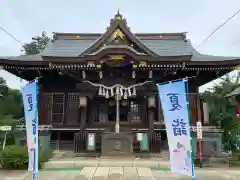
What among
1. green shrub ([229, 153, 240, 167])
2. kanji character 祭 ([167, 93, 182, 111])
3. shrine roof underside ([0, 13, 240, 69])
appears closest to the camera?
kanji character 祭 ([167, 93, 182, 111])

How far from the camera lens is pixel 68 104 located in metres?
12.7

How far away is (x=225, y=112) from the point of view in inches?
429

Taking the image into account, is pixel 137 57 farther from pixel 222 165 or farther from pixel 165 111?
pixel 222 165

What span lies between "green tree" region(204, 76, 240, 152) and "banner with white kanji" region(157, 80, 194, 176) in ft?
18.8

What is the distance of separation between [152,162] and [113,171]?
188 cm

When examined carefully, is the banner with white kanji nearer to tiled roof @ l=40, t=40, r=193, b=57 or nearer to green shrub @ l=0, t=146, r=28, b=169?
green shrub @ l=0, t=146, r=28, b=169

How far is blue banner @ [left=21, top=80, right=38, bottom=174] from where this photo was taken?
5.77 meters

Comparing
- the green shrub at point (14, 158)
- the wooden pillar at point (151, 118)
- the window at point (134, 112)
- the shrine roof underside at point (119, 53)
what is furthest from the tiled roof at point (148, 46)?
the green shrub at point (14, 158)

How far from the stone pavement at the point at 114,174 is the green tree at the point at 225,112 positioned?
242cm

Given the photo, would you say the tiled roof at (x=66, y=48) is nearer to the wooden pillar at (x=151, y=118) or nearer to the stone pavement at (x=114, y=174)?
the wooden pillar at (x=151, y=118)

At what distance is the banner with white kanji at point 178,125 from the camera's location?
529 cm

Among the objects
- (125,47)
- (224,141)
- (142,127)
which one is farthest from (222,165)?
(125,47)

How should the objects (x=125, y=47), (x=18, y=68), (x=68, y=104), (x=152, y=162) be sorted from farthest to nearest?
(x=68, y=104) < (x=18, y=68) < (x=125, y=47) < (x=152, y=162)

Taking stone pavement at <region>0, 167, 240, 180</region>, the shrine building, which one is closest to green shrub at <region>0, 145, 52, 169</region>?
stone pavement at <region>0, 167, 240, 180</region>
